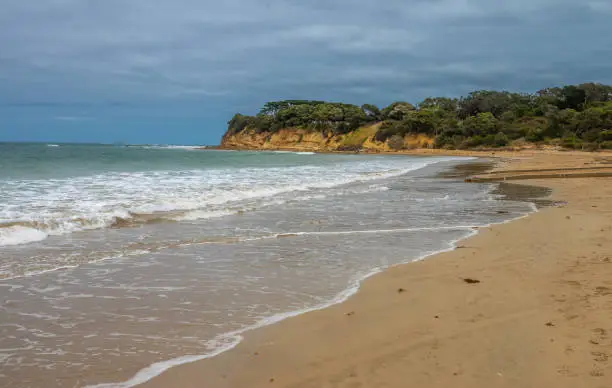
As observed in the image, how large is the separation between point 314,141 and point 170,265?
100309 millimetres

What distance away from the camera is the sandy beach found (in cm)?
326

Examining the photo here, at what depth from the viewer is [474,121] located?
7719cm

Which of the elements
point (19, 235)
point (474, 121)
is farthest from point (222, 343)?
point (474, 121)

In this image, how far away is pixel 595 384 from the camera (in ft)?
9.98

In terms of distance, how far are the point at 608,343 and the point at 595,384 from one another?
725 millimetres

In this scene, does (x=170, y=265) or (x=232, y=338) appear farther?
(x=170, y=265)

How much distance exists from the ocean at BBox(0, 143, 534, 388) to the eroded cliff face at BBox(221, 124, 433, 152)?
246 feet

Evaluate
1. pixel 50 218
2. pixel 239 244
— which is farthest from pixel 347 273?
pixel 50 218

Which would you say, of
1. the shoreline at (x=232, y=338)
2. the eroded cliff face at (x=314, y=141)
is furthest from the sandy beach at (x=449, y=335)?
the eroded cliff face at (x=314, y=141)

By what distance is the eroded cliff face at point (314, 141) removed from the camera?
Answer: 288 feet

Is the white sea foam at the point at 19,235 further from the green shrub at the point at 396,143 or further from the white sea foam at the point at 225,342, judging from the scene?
the green shrub at the point at 396,143

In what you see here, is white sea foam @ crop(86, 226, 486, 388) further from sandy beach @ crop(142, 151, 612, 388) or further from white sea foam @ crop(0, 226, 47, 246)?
white sea foam @ crop(0, 226, 47, 246)

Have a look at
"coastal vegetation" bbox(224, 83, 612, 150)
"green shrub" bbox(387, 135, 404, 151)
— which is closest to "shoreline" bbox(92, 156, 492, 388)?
"coastal vegetation" bbox(224, 83, 612, 150)

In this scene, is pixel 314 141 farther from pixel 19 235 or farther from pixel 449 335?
pixel 449 335
